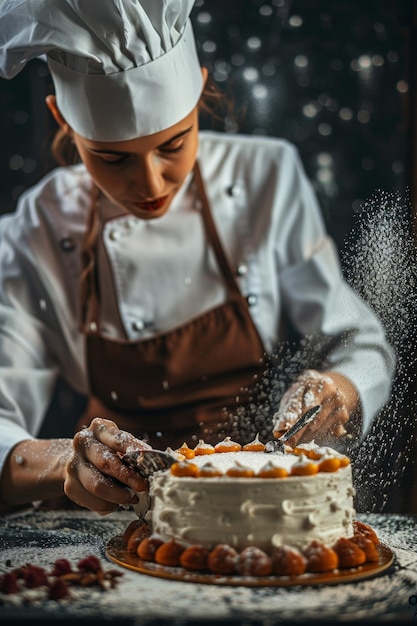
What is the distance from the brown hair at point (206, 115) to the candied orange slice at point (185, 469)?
0.90 m

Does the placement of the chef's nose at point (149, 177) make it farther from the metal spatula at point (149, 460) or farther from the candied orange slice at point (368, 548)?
the candied orange slice at point (368, 548)

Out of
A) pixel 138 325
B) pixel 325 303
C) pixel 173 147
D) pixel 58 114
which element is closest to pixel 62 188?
pixel 58 114

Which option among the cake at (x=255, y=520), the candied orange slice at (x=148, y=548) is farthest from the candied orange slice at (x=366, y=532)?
the candied orange slice at (x=148, y=548)

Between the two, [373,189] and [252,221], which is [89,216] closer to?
[252,221]

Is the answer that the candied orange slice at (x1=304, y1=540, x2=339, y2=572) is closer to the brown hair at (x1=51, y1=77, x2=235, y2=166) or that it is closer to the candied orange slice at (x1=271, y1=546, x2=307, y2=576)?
the candied orange slice at (x1=271, y1=546, x2=307, y2=576)

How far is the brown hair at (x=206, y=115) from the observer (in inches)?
79.9

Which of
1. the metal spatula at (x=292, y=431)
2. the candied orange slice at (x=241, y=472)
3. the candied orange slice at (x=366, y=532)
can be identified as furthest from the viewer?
the metal spatula at (x=292, y=431)

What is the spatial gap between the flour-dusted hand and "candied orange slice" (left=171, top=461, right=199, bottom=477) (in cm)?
33

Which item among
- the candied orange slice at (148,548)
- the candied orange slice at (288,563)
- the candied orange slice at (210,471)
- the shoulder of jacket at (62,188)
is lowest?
the candied orange slice at (148,548)

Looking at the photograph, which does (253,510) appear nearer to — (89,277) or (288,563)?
(288,563)

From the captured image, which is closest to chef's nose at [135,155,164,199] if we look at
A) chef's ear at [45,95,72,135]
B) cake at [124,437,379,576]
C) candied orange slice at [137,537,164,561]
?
chef's ear at [45,95,72,135]

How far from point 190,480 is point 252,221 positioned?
0.96m

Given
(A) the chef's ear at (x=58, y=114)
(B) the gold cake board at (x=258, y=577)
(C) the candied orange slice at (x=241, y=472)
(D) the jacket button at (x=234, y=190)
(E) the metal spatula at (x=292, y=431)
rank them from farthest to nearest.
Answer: (D) the jacket button at (x=234, y=190) < (A) the chef's ear at (x=58, y=114) < (E) the metal spatula at (x=292, y=431) < (C) the candied orange slice at (x=241, y=472) < (B) the gold cake board at (x=258, y=577)

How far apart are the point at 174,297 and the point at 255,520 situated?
83 cm
